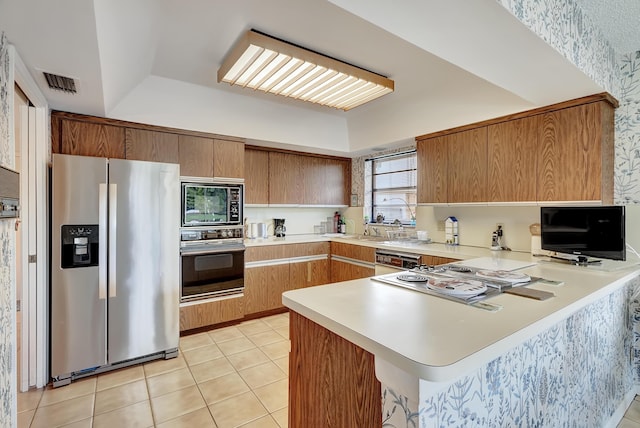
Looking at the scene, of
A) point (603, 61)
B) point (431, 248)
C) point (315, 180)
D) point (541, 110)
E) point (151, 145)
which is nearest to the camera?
point (603, 61)

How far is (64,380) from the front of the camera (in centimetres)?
224

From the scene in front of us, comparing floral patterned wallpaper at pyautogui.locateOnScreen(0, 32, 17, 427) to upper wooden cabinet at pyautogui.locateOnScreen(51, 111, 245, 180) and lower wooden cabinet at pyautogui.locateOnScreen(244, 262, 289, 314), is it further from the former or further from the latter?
lower wooden cabinet at pyautogui.locateOnScreen(244, 262, 289, 314)

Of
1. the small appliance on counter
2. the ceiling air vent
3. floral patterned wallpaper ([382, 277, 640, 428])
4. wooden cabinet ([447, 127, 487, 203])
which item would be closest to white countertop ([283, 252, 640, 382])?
floral patterned wallpaper ([382, 277, 640, 428])

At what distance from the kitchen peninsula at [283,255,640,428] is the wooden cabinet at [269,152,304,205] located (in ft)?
8.68

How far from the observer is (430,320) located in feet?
3.43

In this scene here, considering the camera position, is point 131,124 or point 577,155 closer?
point 577,155

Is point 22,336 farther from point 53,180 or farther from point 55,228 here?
point 53,180

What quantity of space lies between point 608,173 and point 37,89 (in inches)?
160

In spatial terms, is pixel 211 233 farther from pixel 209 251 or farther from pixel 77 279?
pixel 77 279

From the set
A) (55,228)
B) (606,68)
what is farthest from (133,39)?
(606,68)

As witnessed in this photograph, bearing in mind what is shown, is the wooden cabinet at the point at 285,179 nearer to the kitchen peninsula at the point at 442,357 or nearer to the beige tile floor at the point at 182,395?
the beige tile floor at the point at 182,395

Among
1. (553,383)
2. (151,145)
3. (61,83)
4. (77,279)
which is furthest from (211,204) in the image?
(553,383)

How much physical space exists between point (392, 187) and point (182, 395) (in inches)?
129

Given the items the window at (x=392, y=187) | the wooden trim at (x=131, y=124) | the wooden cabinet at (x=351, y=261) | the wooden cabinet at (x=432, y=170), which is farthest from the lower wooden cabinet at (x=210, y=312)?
the wooden cabinet at (x=432, y=170)
